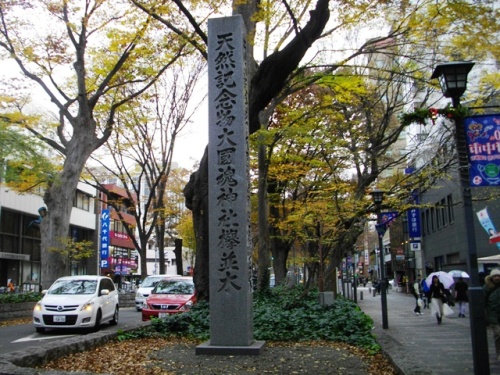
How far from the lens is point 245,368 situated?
7.18 metres

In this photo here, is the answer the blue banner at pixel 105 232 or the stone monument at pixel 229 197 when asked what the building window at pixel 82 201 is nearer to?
the blue banner at pixel 105 232

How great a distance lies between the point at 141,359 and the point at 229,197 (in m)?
2.93

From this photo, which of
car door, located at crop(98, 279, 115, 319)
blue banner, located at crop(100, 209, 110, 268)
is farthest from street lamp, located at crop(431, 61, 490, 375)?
blue banner, located at crop(100, 209, 110, 268)

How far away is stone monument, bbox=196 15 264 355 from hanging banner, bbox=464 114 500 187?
3550 millimetres

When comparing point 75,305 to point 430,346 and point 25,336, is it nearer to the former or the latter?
point 25,336

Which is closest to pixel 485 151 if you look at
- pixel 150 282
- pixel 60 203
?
pixel 60 203

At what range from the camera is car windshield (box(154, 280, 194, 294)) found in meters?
16.5

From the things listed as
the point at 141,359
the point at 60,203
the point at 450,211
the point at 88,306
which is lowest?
the point at 141,359

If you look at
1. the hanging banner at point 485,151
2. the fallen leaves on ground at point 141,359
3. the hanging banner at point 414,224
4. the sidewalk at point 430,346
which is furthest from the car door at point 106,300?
the hanging banner at point 414,224

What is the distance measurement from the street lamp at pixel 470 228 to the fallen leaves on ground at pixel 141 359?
1881mm

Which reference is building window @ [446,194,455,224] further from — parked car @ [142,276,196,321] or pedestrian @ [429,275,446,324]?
parked car @ [142,276,196,321]

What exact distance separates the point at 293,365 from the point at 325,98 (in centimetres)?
1157

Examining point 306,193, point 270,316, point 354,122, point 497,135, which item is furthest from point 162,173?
point 497,135

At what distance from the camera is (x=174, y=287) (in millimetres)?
16875
